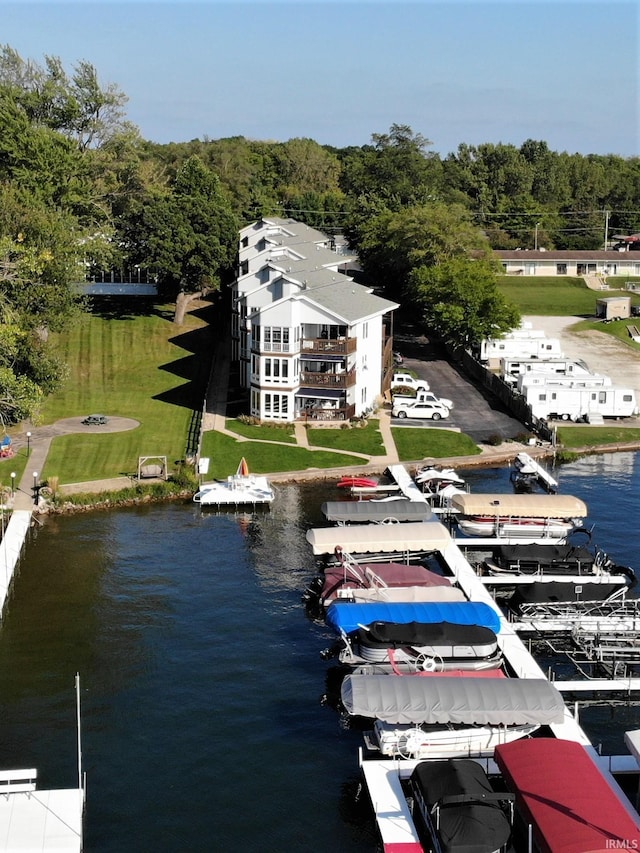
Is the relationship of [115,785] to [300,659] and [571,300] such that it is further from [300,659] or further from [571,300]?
[571,300]

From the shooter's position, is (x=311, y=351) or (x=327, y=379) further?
(x=311, y=351)

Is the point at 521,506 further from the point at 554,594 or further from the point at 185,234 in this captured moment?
the point at 185,234

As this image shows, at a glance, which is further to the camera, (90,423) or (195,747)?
(90,423)

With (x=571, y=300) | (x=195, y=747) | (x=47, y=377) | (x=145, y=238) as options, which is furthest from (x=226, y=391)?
(x=571, y=300)

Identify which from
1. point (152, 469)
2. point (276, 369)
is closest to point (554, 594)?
point (152, 469)

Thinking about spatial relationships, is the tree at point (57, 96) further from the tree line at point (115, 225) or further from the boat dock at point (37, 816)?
the boat dock at point (37, 816)

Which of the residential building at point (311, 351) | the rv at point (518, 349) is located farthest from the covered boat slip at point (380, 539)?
the rv at point (518, 349)
